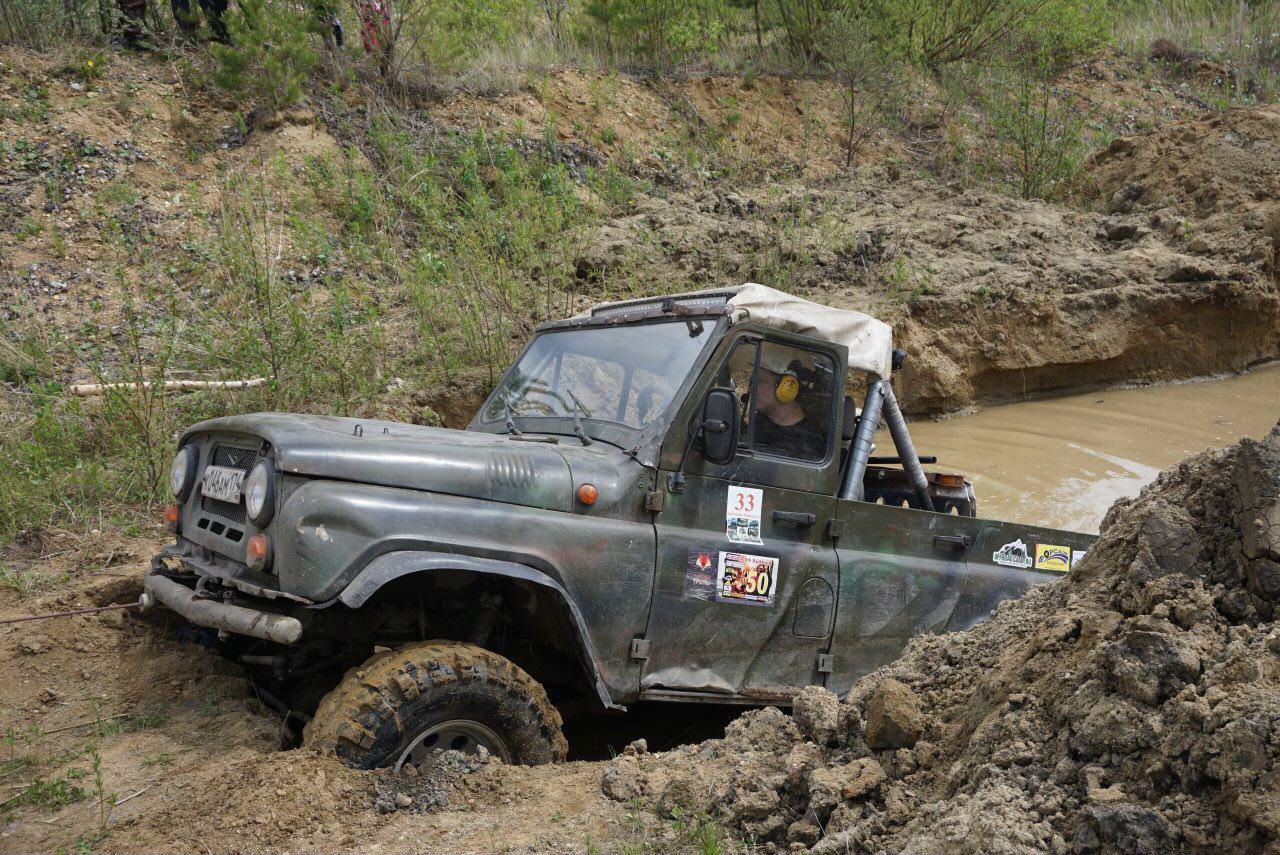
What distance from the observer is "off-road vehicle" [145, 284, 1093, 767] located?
3.00 metres

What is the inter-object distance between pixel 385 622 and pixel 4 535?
3180mm

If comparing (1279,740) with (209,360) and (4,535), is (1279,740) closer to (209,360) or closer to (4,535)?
(4,535)

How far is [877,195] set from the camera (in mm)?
12211

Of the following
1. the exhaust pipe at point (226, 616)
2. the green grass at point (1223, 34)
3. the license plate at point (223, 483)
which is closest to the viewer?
the exhaust pipe at point (226, 616)

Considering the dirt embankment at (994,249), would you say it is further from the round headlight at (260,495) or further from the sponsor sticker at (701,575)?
the round headlight at (260,495)

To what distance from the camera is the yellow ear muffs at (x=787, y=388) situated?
397 cm

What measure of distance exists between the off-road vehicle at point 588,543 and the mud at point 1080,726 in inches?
22.5

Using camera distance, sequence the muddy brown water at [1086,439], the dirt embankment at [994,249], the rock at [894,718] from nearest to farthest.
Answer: the rock at [894,718] → the muddy brown water at [1086,439] → the dirt embankment at [994,249]

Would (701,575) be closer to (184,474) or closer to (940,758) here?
(940,758)

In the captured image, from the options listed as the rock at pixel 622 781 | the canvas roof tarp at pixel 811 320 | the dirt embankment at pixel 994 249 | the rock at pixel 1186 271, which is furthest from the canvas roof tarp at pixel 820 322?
the rock at pixel 1186 271

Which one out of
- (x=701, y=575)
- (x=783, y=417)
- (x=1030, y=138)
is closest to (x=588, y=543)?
(x=701, y=575)

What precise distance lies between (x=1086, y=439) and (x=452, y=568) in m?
7.53

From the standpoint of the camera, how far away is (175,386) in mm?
6508

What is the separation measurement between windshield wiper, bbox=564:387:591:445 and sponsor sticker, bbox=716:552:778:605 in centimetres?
71
